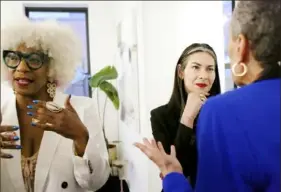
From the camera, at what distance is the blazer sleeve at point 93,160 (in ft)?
2.40

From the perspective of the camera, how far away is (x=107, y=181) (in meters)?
0.79

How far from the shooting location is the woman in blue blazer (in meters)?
0.61

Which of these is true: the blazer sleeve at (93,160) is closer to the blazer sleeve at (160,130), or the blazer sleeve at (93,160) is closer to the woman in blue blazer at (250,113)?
the blazer sleeve at (160,130)

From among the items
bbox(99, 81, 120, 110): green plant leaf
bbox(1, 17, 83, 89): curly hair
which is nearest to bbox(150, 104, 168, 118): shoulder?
bbox(99, 81, 120, 110): green plant leaf

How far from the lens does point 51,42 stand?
28.5 inches

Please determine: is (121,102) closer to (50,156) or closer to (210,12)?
(50,156)

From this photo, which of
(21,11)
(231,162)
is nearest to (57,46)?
(21,11)

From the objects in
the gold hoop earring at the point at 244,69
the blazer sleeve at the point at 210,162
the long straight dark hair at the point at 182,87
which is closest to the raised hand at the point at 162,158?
the blazer sleeve at the point at 210,162

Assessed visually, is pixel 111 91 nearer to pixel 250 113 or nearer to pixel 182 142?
pixel 182 142

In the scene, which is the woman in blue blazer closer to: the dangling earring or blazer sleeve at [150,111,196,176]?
blazer sleeve at [150,111,196,176]

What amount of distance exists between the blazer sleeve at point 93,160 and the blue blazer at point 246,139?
0.85 ft

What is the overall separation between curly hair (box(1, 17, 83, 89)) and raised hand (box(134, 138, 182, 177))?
0.25 meters

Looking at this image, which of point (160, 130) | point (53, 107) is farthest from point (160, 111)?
point (53, 107)

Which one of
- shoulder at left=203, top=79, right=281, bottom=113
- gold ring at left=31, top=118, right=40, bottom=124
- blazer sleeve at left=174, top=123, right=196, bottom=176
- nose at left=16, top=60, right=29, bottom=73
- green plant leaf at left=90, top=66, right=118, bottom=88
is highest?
nose at left=16, top=60, right=29, bottom=73
